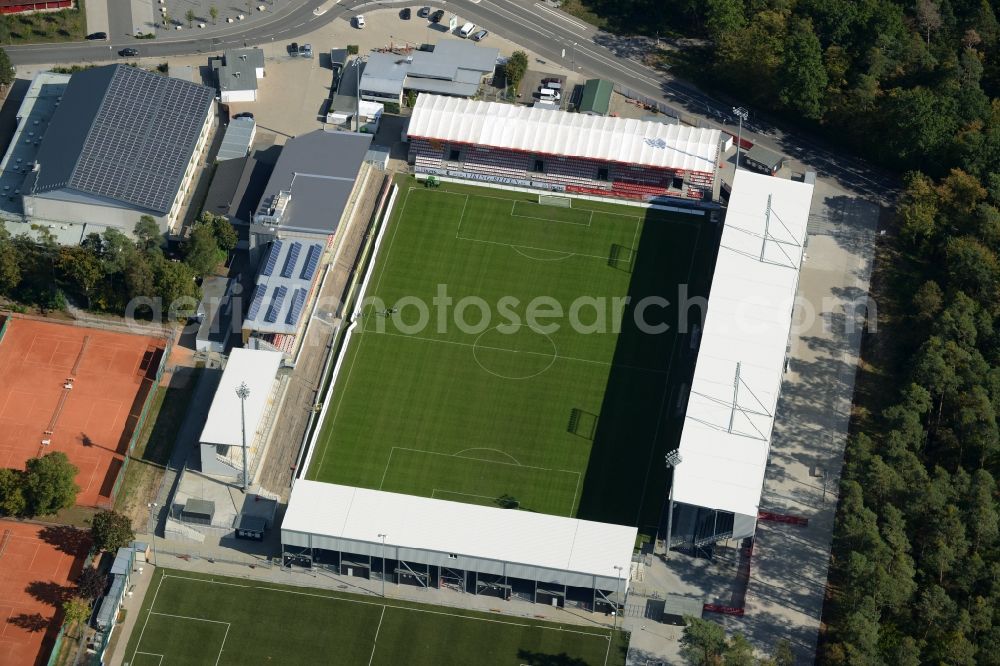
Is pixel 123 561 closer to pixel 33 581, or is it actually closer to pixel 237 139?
pixel 33 581

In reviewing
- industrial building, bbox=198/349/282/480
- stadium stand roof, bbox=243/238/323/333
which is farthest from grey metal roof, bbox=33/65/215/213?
industrial building, bbox=198/349/282/480

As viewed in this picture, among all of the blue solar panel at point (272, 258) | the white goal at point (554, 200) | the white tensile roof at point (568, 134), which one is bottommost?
the blue solar panel at point (272, 258)

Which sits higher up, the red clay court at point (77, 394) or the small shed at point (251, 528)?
the red clay court at point (77, 394)

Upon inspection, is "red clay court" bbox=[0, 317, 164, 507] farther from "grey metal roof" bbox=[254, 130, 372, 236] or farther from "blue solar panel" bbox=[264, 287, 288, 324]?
"grey metal roof" bbox=[254, 130, 372, 236]

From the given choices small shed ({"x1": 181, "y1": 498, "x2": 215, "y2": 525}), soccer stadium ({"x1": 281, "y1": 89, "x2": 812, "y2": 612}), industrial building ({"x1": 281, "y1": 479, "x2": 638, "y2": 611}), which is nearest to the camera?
industrial building ({"x1": 281, "y1": 479, "x2": 638, "y2": 611})

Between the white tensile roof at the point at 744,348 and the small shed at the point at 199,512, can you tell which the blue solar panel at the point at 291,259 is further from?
the white tensile roof at the point at 744,348

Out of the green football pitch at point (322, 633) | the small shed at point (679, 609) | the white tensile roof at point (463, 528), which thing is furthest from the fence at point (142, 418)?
the small shed at point (679, 609)

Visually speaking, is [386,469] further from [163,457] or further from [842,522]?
[842,522]

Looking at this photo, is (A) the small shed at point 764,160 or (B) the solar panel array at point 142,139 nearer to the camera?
(B) the solar panel array at point 142,139

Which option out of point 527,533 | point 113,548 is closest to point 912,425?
point 527,533
